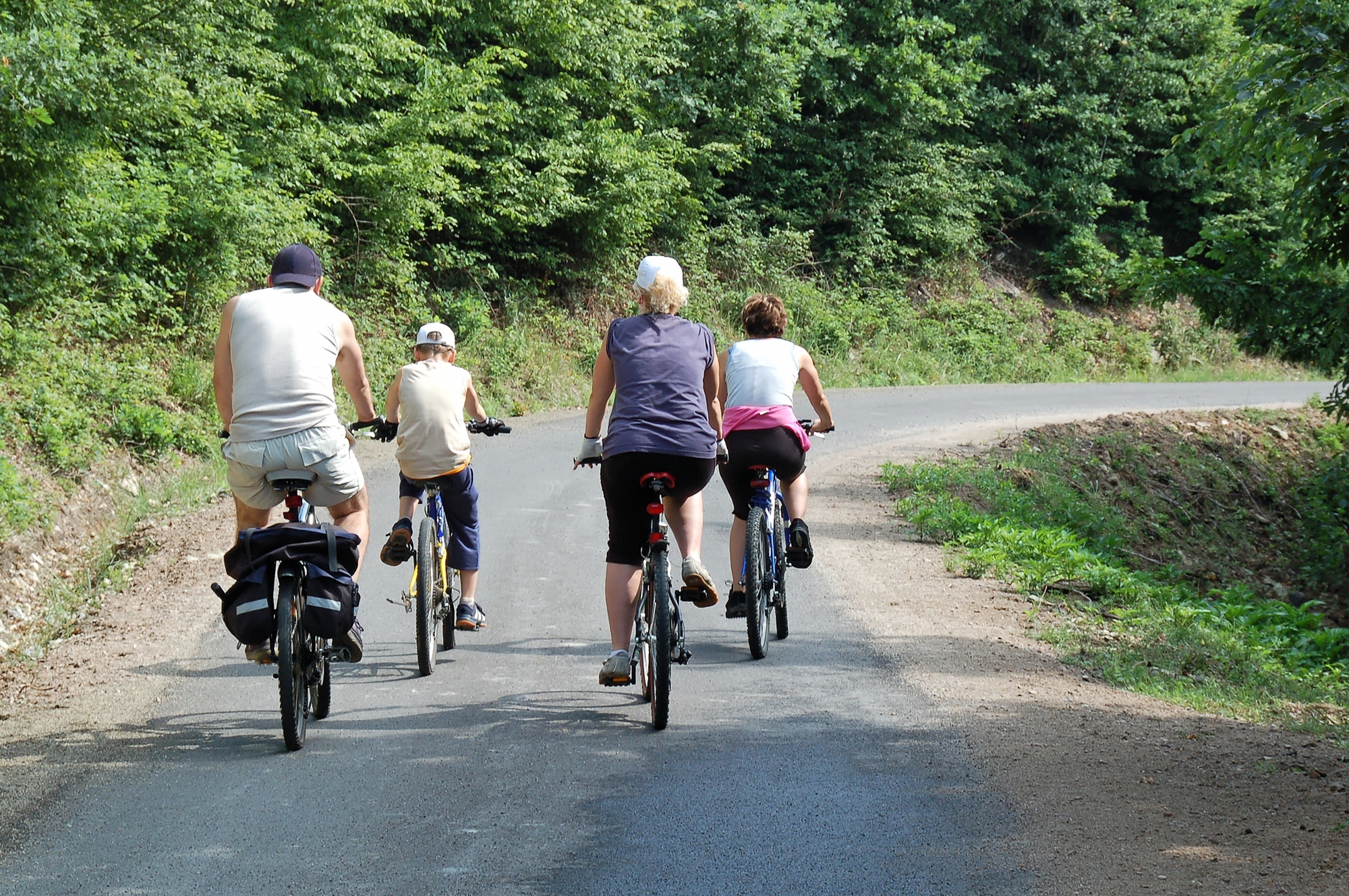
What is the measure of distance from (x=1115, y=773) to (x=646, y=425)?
244cm

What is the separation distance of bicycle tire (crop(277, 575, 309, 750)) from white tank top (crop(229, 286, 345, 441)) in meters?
0.65

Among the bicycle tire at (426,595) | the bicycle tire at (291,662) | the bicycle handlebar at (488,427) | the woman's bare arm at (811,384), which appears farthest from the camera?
the woman's bare arm at (811,384)

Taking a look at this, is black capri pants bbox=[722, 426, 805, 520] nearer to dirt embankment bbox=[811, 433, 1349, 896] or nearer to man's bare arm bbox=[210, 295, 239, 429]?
dirt embankment bbox=[811, 433, 1349, 896]

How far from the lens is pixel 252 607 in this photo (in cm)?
500

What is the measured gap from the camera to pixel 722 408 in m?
7.29

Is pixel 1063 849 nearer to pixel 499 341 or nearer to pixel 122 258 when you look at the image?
pixel 122 258

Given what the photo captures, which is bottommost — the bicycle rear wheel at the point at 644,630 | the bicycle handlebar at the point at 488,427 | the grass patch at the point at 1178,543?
the grass patch at the point at 1178,543

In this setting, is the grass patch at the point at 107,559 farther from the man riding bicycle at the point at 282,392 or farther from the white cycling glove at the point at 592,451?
the white cycling glove at the point at 592,451

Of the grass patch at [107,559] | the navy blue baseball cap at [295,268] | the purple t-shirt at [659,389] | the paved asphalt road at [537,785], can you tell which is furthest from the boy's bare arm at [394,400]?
the grass patch at [107,559]

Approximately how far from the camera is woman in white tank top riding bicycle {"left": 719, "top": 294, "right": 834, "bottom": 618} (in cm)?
707

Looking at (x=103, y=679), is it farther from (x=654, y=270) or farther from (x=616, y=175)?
(x=616, y=175)

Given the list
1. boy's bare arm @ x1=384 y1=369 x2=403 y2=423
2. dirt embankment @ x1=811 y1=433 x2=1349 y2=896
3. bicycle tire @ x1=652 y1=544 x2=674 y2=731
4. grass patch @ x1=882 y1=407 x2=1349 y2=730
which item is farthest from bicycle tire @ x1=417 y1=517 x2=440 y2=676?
grass patch @ x1=882 y1=407 x2=1349 y2=730

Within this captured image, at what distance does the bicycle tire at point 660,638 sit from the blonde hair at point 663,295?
1084mm

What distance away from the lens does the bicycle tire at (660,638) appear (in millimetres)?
5379
